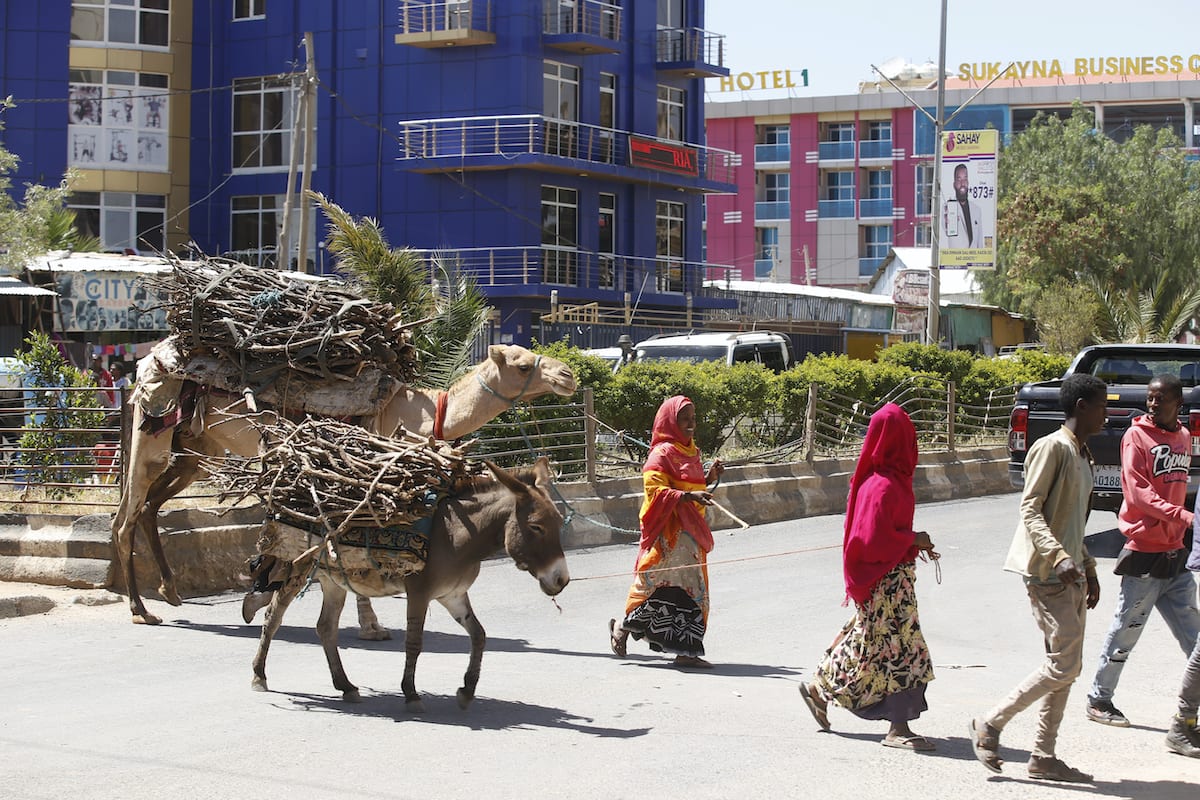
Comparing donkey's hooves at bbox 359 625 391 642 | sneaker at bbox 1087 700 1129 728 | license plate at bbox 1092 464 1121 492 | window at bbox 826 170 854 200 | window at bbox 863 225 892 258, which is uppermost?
window at bbox 826 170 854 200

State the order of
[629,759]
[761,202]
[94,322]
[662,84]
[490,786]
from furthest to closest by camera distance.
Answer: [761,202] < [662,84] < [94,322] < [629,759] < [490,786]

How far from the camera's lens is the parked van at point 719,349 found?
27062mm

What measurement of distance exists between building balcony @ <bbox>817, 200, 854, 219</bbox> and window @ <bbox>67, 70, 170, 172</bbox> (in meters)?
35.2

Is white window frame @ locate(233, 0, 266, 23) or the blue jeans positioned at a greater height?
white window frame @ locate(233, 0, 266, 23)

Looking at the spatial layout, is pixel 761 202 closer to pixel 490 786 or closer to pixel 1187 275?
pixel 1187 275

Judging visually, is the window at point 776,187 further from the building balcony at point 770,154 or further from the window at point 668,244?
the window at point 668,244

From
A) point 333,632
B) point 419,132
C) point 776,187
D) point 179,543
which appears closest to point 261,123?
point 419,132

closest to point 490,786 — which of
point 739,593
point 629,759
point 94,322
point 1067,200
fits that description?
point 629,759

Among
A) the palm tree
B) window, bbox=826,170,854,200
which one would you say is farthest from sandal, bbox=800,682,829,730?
window, bbox=826,170,854,200

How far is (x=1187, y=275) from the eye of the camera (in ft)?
164

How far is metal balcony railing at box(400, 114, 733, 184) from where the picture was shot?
41844 mm

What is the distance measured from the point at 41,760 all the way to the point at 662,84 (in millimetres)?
42246

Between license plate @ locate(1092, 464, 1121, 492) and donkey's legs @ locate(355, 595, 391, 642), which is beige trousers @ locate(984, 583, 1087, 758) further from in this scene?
license plate @ locate(1092, 464, 1121, 492)

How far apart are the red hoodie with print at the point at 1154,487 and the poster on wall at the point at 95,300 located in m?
23.6
